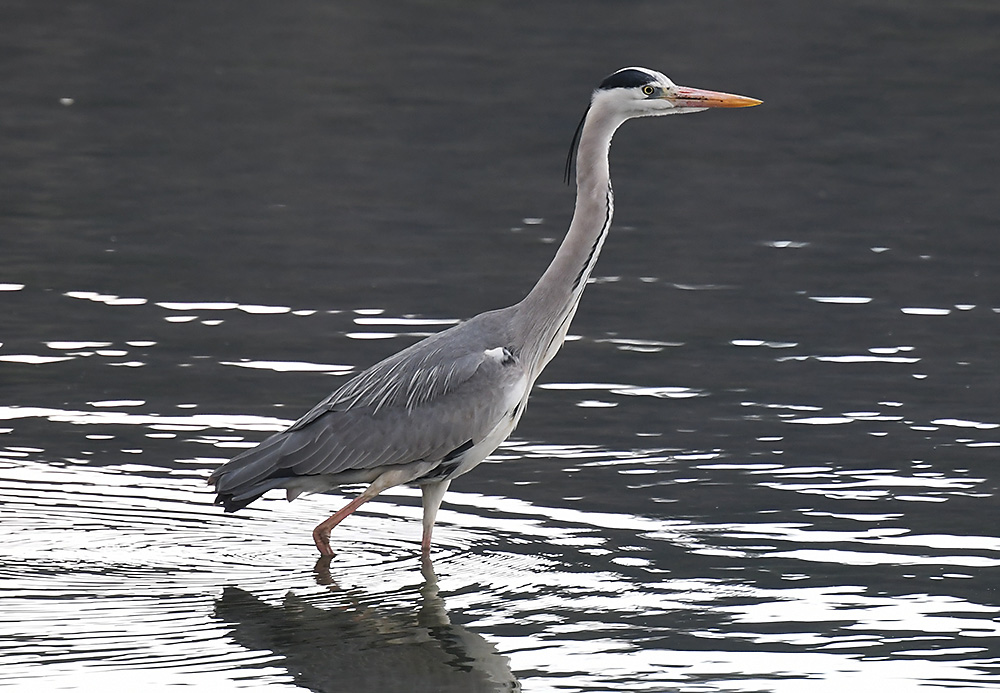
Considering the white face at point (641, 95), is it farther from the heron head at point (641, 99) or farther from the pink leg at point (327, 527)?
the pink leg at point (327, 527)

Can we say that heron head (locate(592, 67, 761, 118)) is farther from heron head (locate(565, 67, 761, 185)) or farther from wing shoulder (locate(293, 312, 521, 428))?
wing shoulder (locate(293, 312, 521, 428))

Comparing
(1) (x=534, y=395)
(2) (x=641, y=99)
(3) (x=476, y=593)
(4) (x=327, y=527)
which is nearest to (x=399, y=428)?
(4) (x=327, y=527)

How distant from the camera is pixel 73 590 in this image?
842cm

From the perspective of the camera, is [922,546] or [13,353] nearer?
[922,546]

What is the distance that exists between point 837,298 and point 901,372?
2.19 metres

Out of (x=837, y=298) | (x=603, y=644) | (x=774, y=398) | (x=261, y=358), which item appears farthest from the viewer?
(x=837, y=298)

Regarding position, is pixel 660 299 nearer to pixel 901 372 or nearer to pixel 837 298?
pixel 837 298

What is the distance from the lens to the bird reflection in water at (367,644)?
7.58 metres

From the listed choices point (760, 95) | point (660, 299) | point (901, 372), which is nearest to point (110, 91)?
point (760, 95)

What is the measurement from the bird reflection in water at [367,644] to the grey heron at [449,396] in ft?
1.81

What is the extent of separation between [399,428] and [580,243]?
1256 millimetres

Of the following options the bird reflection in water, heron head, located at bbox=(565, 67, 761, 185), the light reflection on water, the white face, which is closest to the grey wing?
the light reflection on water

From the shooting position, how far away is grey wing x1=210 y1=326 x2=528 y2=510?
→ 888 cm

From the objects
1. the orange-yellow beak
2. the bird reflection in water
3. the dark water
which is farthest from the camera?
the orange-yellow beak
